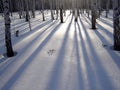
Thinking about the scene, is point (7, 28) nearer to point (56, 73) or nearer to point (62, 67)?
point (62, 67)

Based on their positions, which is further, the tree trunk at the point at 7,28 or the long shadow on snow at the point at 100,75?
the tree trunk at the point at 7,28

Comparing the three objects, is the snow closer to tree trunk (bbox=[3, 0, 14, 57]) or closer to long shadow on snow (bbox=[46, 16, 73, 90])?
long shadow on snow (bbox=[46, 16, 73, 90])

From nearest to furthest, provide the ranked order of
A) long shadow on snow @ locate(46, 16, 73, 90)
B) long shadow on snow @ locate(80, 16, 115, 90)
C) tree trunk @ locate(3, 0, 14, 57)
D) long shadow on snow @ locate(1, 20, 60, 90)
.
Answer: long shadow on snow @ locate(80, 16, 115, 90), long shadow on snow @ locate(46, 16, 73, 90), long shadow on snow @ locate(1, 20, 60, 90), tree trunk @ locate(3, 0, 14, 57)

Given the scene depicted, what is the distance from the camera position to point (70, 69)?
6.47 meters

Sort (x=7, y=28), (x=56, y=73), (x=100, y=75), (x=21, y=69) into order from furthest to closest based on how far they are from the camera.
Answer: (x=7, y=28) < (x=21, y=69) < (x=56, y=73) < (x=100, y=75)

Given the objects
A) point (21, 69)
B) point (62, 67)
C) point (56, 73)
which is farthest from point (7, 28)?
point (56, 73)

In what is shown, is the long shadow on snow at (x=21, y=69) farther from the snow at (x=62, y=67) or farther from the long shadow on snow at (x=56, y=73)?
the long shadow on snow at (x=56, y=73)

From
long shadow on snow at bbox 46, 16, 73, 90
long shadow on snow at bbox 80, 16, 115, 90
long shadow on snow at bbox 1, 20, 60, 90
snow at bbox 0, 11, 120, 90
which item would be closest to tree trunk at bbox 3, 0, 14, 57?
snow at bbox 0, 11, 120, 90

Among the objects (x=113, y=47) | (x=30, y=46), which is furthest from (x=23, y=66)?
(x=113, y=47)

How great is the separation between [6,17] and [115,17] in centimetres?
455

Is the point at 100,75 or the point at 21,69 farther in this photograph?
the point at 21,69

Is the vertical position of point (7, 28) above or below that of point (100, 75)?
above

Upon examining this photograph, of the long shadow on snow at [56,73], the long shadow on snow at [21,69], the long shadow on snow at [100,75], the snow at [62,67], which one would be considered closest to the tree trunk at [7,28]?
the snow at [62,67]

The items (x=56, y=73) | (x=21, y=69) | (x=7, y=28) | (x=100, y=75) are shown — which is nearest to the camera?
(x=100, y=75)
